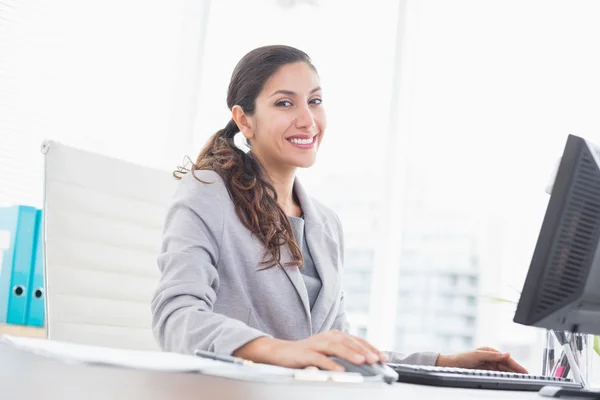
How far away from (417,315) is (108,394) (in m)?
3.15

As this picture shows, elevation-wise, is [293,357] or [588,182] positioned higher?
[588,182]

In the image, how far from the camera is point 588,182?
88cm

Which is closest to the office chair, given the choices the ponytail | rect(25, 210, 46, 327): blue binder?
the ponytail

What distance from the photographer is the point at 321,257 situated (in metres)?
1.51

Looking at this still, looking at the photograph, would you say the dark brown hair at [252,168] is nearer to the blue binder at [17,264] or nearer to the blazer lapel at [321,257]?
the blazer lapel at [321,257]

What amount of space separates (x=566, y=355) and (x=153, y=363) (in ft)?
2.39

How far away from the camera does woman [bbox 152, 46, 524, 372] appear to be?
3.04ft

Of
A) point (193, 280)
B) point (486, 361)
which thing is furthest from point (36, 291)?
point (486, 361)

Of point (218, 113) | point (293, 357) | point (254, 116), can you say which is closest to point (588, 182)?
point (293, 357)

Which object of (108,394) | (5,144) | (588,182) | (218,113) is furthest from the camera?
(218,113)

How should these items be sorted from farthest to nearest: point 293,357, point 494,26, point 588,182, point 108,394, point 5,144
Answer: point 494,26 → point 5,144 → point 588,182 → point 293,357 → point 108,394

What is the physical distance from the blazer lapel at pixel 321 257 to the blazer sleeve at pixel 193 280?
23cm

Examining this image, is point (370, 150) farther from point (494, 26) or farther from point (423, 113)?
point (494, 26)

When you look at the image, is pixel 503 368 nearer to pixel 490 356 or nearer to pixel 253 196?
pixel 490 356
